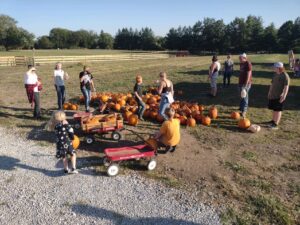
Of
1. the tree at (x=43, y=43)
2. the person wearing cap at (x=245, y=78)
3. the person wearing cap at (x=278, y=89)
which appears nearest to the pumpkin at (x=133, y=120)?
the person wearing cap at (x=245, y=78)

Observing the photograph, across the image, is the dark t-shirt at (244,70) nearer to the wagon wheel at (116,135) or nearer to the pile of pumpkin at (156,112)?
the pile of pumpkin at (156,112)

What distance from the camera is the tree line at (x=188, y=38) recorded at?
90.6 m

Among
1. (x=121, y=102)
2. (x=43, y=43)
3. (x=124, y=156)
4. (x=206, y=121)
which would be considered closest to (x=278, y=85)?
(x=206, y=121)

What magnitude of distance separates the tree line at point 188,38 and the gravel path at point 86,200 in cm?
8278

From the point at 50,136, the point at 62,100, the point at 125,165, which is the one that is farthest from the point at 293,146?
the point at 62,100

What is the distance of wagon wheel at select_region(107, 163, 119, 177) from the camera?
629 centimetres

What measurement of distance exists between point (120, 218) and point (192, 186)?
175 centimetres

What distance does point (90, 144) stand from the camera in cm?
813

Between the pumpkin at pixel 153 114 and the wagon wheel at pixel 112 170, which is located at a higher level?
the pumpkin at pixel 153 114

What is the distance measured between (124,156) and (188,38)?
10720 cm

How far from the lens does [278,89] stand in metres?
9.48

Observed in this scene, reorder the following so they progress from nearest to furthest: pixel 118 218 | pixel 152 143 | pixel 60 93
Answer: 1. pixel 118 218
2. pixel 152 143
3. pixel 60 93

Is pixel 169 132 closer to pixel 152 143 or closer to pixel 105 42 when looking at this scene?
pixel 152 143

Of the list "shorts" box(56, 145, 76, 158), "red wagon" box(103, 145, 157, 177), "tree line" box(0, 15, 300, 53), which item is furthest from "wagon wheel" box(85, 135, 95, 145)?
"tree line" box(0, 15, 300, 53)
